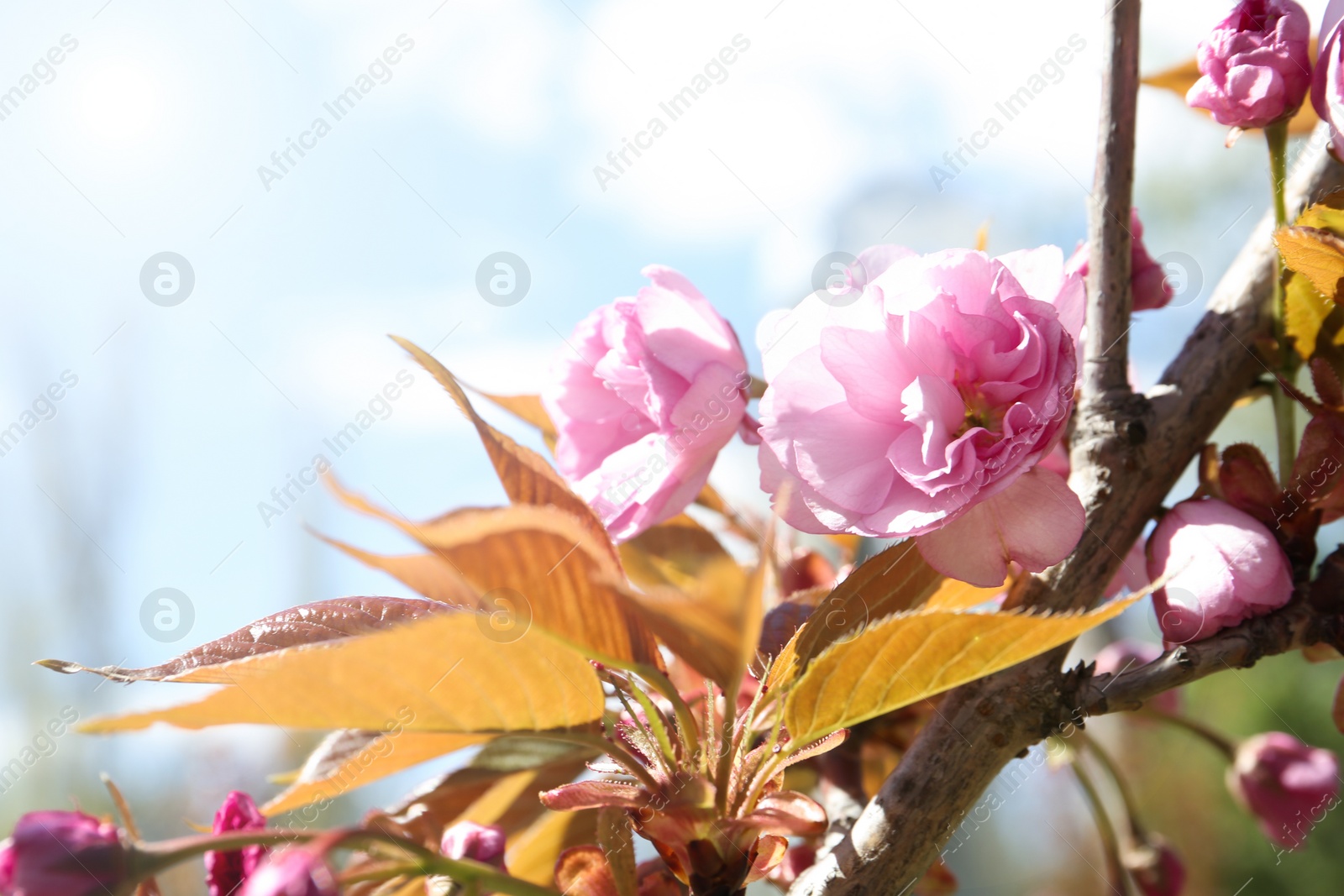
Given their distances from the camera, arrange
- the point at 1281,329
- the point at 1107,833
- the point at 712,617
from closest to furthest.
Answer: the point at 712,617 → the point at 1281,329 → the point at 1107,833

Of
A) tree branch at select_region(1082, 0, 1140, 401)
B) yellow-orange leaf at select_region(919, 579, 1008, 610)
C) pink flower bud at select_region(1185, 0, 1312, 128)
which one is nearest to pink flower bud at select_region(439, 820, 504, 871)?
yellow-orange leaf at select_region(919, 579, 1008, 610)

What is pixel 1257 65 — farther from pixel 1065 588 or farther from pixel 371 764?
pixel 371 764

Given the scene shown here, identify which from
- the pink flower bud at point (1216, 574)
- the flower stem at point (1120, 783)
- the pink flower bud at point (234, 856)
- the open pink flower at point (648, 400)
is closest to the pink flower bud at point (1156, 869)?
the flower stem at point (1120, 783)

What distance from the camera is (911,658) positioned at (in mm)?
254

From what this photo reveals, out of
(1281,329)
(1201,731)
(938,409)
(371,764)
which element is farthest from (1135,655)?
(371,764)

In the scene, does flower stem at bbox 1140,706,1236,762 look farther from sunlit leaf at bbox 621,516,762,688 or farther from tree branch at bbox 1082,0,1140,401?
sunlit leaf at bbox 621,516,762,688

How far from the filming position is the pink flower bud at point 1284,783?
535 millimetres

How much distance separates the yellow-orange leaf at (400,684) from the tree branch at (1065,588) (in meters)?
0.13

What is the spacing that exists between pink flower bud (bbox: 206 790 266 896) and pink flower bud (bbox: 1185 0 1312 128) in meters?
0.43

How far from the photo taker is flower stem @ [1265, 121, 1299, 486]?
37 cm

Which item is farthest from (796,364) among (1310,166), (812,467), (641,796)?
(1310,166)

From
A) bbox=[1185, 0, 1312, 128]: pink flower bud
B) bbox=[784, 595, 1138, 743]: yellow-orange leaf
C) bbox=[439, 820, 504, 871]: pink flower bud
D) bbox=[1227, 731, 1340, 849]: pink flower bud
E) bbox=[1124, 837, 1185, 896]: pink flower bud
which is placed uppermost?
bbox=[1185, 0, 1312, 128]: pink flower bud

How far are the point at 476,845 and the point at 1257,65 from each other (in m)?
0.41

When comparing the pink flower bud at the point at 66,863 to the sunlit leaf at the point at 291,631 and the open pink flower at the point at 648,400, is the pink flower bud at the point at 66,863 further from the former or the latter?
the open pink flower at the point at 648,400
